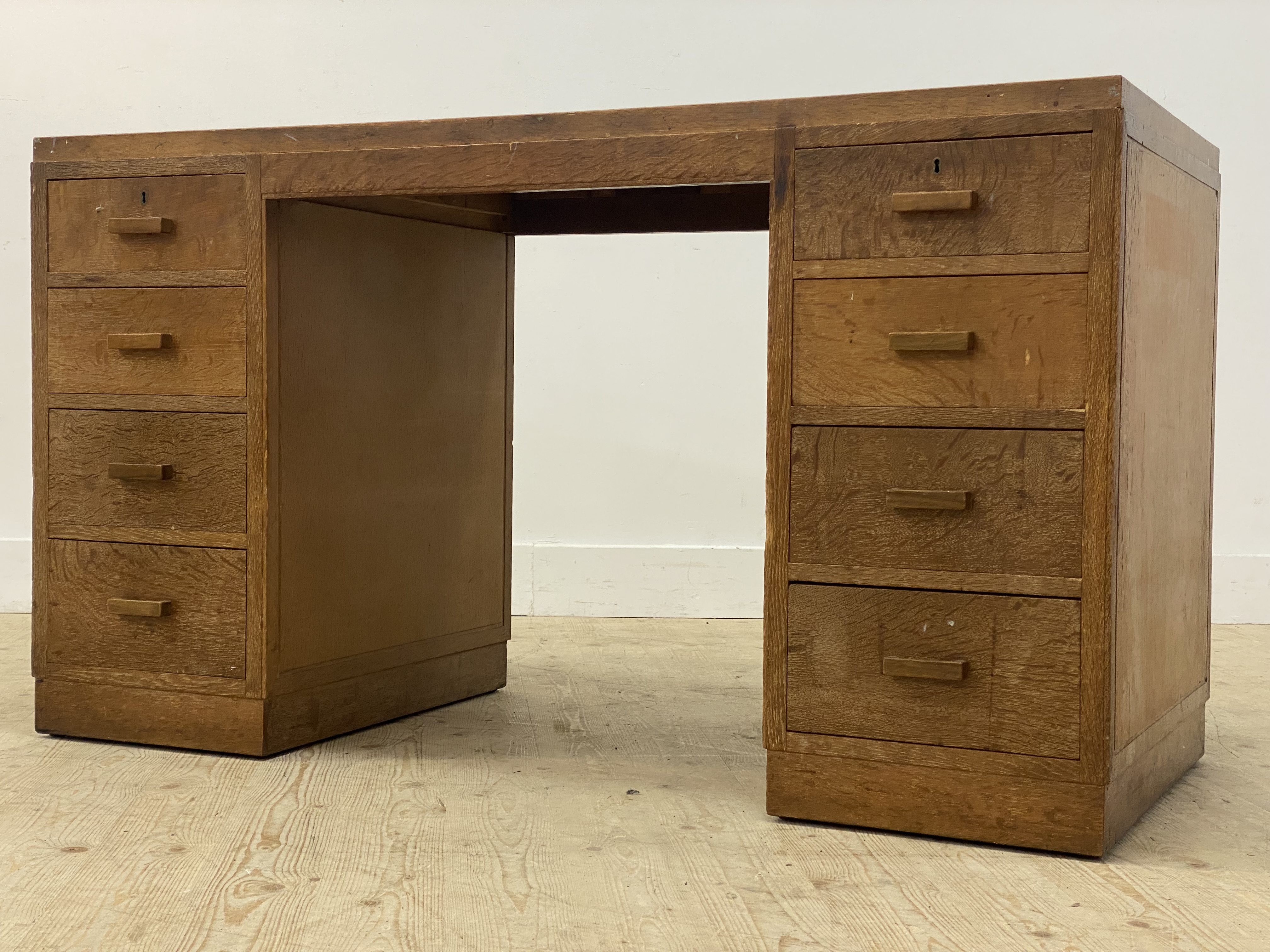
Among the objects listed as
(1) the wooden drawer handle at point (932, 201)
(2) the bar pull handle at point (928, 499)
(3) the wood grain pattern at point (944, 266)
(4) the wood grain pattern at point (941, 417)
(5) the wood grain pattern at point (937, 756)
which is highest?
(1) the wooden drawer handle at point (932, 201)

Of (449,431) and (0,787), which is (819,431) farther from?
(0,787)

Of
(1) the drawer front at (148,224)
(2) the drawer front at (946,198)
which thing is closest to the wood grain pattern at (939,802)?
(2) the drawer front at (946,198)

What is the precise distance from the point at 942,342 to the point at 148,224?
4.34ft

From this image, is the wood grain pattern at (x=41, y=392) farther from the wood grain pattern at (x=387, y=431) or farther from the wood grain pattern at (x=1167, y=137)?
the wood grain pattern at (x=1167, y=137)

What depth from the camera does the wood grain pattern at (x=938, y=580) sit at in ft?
6.22

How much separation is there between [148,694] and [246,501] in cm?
39

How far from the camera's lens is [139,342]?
2.39m

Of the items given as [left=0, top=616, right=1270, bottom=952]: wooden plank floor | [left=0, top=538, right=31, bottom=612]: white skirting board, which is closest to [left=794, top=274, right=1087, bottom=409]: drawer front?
[left=0, top=616, right=1270, bottom=952]: wooden plank floor

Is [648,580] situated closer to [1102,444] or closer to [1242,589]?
[1242,589]

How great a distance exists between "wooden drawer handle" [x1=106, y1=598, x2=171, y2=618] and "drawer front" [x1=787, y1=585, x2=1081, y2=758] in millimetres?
1078

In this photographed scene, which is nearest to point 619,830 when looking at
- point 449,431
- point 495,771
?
point 495,771

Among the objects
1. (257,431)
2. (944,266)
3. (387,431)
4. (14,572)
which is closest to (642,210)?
(387,431)

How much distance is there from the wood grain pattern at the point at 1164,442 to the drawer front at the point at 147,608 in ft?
4.56

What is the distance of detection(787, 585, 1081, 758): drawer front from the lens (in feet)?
6.24
